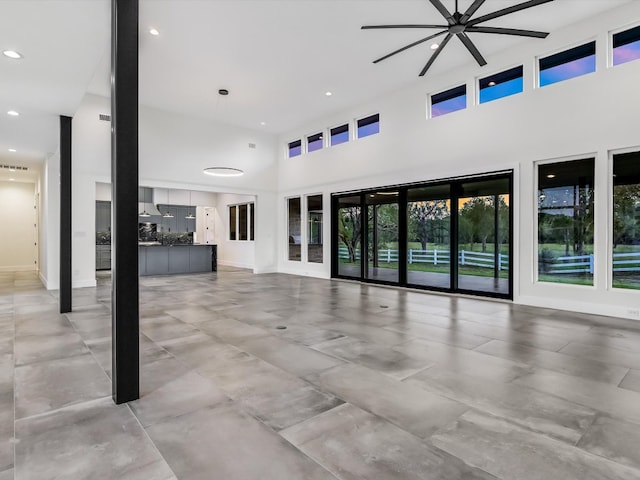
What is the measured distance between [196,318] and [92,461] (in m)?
3.69

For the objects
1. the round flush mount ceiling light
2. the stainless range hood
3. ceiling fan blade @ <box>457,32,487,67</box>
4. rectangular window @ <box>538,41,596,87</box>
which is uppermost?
rectangular window @ <box>538,41,596,87</box>

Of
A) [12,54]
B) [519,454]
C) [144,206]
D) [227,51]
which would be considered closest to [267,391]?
[519,454]

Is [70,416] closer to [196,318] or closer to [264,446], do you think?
[264,446]

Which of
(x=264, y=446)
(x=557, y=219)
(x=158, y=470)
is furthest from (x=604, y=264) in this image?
(x=158, y=470)

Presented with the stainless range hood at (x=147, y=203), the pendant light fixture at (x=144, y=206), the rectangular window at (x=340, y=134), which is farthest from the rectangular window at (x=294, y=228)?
the pendant light fixture at (x=144, y=206)

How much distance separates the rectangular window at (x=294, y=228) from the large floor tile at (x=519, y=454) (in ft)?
33.5

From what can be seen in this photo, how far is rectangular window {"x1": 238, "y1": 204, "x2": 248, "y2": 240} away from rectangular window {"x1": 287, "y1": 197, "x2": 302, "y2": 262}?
2.92 m

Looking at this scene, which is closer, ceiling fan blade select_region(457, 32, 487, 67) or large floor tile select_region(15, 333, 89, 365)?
large floor tile select_region(15, 333, 89, 365)

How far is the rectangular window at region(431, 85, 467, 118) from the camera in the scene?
793 cm

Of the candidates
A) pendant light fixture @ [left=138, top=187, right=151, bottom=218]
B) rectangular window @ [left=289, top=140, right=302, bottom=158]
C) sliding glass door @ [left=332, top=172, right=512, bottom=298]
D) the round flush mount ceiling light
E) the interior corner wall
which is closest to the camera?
sliding glass door @ [left=332, top=172, right=512, bottom=298]

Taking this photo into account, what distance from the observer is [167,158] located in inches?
413

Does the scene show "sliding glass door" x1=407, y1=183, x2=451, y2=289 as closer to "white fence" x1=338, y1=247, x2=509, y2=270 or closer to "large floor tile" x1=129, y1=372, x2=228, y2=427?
"white fence" x1=338, y1=247, x2=509, y2=270

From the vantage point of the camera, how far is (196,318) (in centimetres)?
571

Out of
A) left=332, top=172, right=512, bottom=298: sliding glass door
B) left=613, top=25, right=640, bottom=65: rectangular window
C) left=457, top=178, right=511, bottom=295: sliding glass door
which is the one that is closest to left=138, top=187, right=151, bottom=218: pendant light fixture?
left=332, top=172, right=512, bottom=298: sliding glass door
